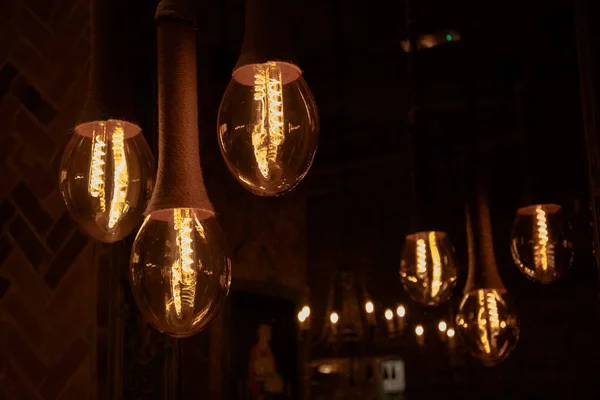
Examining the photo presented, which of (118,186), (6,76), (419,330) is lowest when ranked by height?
(118,186)

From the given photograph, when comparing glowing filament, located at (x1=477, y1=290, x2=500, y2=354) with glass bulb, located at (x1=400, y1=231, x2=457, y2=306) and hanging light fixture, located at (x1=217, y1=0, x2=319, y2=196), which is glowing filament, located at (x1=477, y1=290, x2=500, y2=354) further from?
hanging light fixture, located at (x1=217, y1=0, x2=319, y2=196)

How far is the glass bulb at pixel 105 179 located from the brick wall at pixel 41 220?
1016 millimetres

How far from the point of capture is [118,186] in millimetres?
1479

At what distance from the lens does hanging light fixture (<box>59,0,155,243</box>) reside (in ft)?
4.73

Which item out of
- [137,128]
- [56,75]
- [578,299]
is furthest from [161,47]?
[578,299]

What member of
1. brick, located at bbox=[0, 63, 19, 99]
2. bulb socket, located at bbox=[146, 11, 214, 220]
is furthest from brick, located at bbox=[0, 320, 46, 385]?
bulb socket, located at bbox=[146, 11, 214, 220]

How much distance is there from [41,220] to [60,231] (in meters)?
0.09

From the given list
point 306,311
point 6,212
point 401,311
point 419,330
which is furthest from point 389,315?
point 6,212

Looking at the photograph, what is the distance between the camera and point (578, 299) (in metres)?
5.38

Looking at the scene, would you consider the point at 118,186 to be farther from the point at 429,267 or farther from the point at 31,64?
the point at 429,267

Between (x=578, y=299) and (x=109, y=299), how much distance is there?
153 inches

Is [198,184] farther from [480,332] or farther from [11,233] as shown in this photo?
[480,332]

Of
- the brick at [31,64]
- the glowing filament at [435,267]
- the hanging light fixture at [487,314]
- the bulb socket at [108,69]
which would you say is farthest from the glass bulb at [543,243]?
the bulb socket at [108,69]

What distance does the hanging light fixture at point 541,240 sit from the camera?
2938 mm
